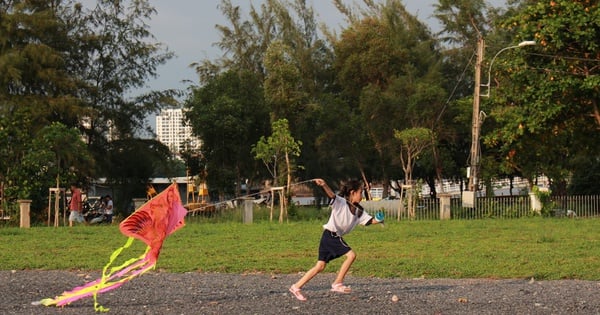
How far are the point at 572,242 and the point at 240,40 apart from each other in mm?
33415

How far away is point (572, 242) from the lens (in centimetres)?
1877

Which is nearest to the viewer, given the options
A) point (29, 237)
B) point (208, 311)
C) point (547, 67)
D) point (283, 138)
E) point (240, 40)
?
point (208, 311)

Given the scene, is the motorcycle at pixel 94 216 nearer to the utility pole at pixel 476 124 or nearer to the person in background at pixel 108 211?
the person in background at pixel 108 211

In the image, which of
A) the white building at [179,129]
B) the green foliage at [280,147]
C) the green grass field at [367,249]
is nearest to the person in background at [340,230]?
the green grass field at [367,249]

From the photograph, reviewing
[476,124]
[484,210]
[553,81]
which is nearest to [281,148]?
[476,124]

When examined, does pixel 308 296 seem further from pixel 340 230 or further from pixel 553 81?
pixel 553 81

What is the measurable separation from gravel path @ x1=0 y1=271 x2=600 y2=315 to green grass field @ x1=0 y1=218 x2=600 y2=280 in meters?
1.10

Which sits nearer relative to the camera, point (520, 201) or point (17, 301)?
point (17, 301)

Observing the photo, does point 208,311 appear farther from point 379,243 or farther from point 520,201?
point 520,201

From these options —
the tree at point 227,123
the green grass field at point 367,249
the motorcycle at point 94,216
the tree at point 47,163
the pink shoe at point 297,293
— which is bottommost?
the pink shoe at point 297,293

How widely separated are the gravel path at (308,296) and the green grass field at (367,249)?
1104mm

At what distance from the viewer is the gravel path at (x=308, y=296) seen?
31.2ft

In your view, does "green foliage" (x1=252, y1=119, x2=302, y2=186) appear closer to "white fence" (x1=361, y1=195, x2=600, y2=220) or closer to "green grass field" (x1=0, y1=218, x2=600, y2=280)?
"white fence" (x1=361, y1=195, x2=600, y2=220)

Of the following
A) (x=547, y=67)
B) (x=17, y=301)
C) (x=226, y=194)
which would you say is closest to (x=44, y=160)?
(x=226, y=194)
